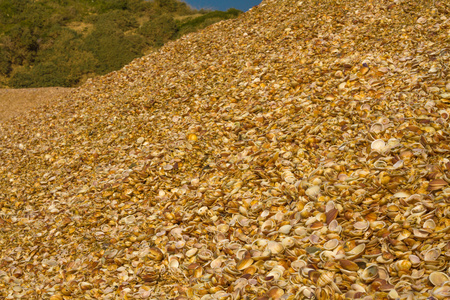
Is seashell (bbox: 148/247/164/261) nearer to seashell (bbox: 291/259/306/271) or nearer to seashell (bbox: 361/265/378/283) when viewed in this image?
seashell (bbox: 291/259/306/271)

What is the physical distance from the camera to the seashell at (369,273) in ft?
7.00

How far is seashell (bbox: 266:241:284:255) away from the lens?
2523 mm

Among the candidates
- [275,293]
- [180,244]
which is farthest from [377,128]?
[180,244]

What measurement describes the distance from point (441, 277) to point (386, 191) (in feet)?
2.67

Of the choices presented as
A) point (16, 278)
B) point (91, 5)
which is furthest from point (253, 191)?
point (91, 5)

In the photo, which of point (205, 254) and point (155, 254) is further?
point (155, 254)

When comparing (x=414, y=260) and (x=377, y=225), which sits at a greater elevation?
(x=377, y=225)

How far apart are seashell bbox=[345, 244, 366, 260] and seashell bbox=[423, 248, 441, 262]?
1.22 ft

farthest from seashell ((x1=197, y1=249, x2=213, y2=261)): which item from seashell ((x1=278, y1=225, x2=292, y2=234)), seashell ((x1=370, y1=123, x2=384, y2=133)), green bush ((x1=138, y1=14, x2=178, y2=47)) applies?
green bush ((x1=138, y1=14, x2=178, y2=47))

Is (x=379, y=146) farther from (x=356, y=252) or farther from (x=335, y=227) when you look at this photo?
(x=356, y=252)

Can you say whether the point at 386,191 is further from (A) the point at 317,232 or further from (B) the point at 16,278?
(B) the point at 16,278

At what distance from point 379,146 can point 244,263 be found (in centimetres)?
164

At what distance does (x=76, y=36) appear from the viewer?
24.5 m

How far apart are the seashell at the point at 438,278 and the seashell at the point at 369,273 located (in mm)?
303
